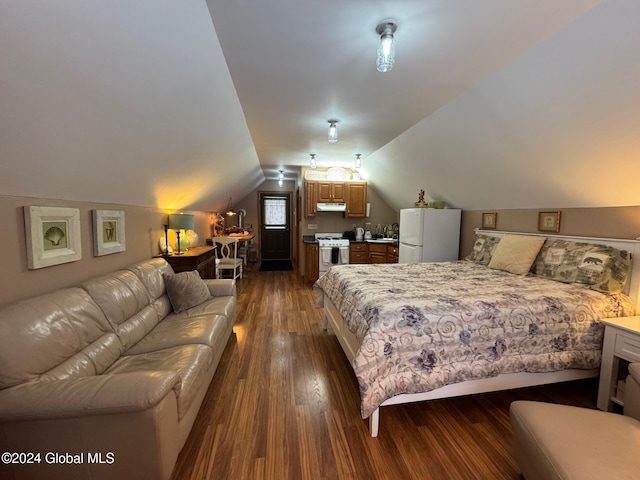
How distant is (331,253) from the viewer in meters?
5.57

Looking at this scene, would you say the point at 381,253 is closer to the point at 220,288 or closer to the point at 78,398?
the point at 220,288

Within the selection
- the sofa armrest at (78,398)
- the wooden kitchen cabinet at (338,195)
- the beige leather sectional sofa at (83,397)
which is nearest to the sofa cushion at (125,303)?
the beige leather sectional sofa at (83,397)

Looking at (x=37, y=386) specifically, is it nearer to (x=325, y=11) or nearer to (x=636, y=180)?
(x=325, y=11)

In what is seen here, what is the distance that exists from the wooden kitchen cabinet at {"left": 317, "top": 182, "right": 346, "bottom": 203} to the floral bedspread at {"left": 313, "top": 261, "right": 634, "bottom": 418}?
3.64 meters

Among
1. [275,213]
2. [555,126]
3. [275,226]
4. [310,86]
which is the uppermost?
[310,86]

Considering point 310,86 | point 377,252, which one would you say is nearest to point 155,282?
point 310,86

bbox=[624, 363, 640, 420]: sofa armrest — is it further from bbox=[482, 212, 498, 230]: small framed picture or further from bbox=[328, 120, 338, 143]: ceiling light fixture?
bbox=[328, 120, 338, 143]: ceiling light fixture

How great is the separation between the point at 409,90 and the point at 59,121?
100 inches

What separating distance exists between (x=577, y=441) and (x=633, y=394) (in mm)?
582

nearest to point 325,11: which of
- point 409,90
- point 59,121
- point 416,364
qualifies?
point 409,90

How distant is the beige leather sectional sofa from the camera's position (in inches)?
47.0

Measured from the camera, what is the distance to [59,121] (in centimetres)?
146

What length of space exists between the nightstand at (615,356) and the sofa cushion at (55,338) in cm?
346

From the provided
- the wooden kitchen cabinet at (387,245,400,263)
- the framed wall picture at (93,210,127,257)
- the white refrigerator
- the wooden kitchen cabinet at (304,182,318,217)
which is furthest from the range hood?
the framed wall picture at (93,210,127,257)
